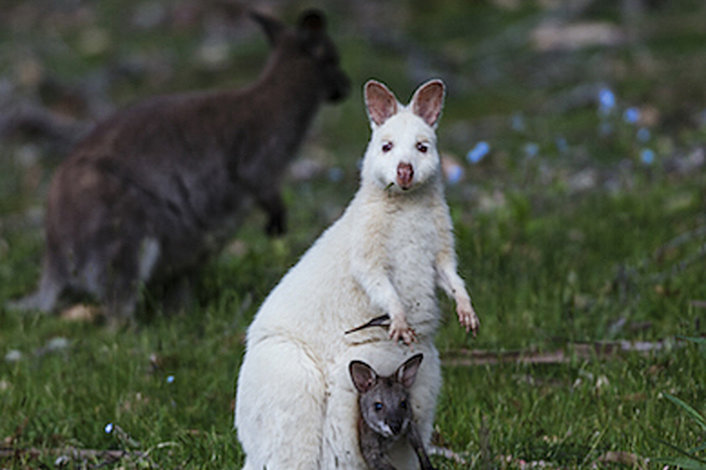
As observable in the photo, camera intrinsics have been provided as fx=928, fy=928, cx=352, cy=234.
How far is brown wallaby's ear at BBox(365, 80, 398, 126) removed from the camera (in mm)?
2928

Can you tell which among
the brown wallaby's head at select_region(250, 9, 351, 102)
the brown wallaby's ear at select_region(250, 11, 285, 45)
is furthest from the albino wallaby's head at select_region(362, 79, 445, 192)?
Result: the brown wallaby's ear at select_region(250, 11, 285, 45)

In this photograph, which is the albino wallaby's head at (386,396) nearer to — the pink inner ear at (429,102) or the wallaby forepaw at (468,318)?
the wallaby forepaw at (468,318)

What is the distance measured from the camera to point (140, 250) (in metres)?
5.43

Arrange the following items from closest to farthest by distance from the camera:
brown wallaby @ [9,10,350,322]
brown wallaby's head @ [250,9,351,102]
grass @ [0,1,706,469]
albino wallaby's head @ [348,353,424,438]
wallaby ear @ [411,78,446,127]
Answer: albino wallaby's head @ [348,353,424,438] < wallaby ear @ [411,78,446,127] < grass @ [0,1,706,469] < brown wallaby @ [9,10,350,322] < brown wallaby's head @ [250,9,351,102]

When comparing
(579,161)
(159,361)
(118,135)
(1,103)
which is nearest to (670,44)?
(579,161)

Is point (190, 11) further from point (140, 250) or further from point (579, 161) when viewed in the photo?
point (140, 250)

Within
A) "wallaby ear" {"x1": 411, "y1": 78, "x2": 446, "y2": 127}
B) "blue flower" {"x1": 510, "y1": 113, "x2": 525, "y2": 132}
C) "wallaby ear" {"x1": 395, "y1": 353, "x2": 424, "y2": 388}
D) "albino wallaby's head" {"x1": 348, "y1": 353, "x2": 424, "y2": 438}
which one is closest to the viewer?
"albino wallaby's head" {"x1": 348, "y1": 353, "x2": 424, "y2": 438}

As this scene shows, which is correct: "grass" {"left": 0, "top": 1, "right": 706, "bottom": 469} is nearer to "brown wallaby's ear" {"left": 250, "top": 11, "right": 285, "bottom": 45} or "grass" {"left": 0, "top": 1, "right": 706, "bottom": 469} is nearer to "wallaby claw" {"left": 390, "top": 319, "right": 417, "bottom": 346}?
"wallaby claw" {"left": 390, "top": 319, "right": 417, "bottom": 346}

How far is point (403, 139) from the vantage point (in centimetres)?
281

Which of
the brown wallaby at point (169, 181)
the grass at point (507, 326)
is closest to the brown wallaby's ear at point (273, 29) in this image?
the brown wallaby at point (169, 181)

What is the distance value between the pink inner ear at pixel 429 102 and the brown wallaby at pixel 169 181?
2766 mm

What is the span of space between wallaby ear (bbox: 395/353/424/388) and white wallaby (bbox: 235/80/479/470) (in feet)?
0.23

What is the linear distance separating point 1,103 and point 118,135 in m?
8.68

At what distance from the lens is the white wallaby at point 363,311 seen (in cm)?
275
